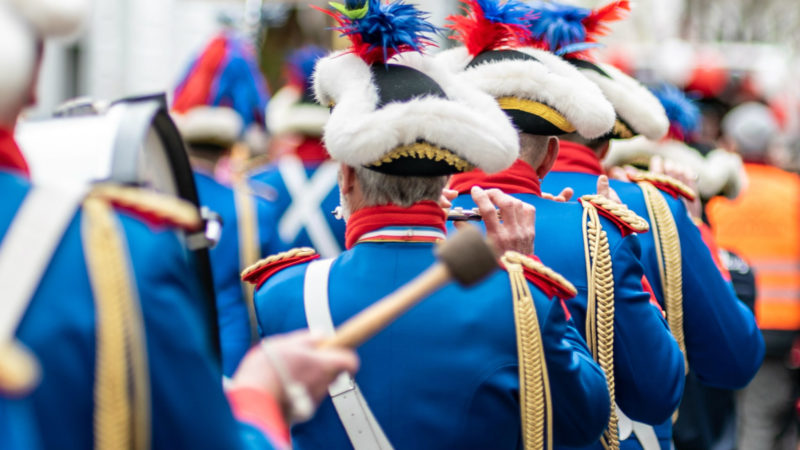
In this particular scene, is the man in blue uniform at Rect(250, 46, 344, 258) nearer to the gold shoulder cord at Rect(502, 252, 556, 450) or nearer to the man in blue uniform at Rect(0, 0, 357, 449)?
the gold shoulder cord at Rect(502, 252, 556, 450)

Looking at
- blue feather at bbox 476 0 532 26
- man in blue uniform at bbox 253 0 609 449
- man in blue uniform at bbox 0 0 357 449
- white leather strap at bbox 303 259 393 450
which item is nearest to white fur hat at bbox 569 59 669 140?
blue feather at bbox 476 0 532 26

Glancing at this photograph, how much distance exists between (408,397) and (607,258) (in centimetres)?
72

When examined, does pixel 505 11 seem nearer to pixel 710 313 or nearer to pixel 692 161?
pixel 710 313

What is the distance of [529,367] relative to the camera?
2100 millimetres

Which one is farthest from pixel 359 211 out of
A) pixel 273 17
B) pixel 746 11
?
pixel 746 11

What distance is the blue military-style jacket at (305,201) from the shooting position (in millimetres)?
4699

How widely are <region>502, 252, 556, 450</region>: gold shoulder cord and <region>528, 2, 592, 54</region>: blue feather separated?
4.05 feet

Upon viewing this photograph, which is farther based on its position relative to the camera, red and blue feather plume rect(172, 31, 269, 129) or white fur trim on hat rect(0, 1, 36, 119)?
red and blue feather plume rect(172, 31, 269, 129)

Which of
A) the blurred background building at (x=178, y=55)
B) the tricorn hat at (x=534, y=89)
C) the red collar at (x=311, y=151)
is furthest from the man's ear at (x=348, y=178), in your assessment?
the blurred background building at (x=178, y=55)

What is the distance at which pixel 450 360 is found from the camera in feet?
6.84

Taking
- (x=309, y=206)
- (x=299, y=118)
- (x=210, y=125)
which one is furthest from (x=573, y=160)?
(x=210, y=125)

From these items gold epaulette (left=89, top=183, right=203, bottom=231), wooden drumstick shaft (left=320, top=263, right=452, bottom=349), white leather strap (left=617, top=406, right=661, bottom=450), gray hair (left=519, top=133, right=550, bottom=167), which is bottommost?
white leather strap (left=617, top=406, right=661, bottom=450)

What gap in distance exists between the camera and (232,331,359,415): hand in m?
1.46

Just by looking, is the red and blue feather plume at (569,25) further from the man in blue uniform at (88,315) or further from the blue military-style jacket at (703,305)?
the man in blue uniform at (88,315)
